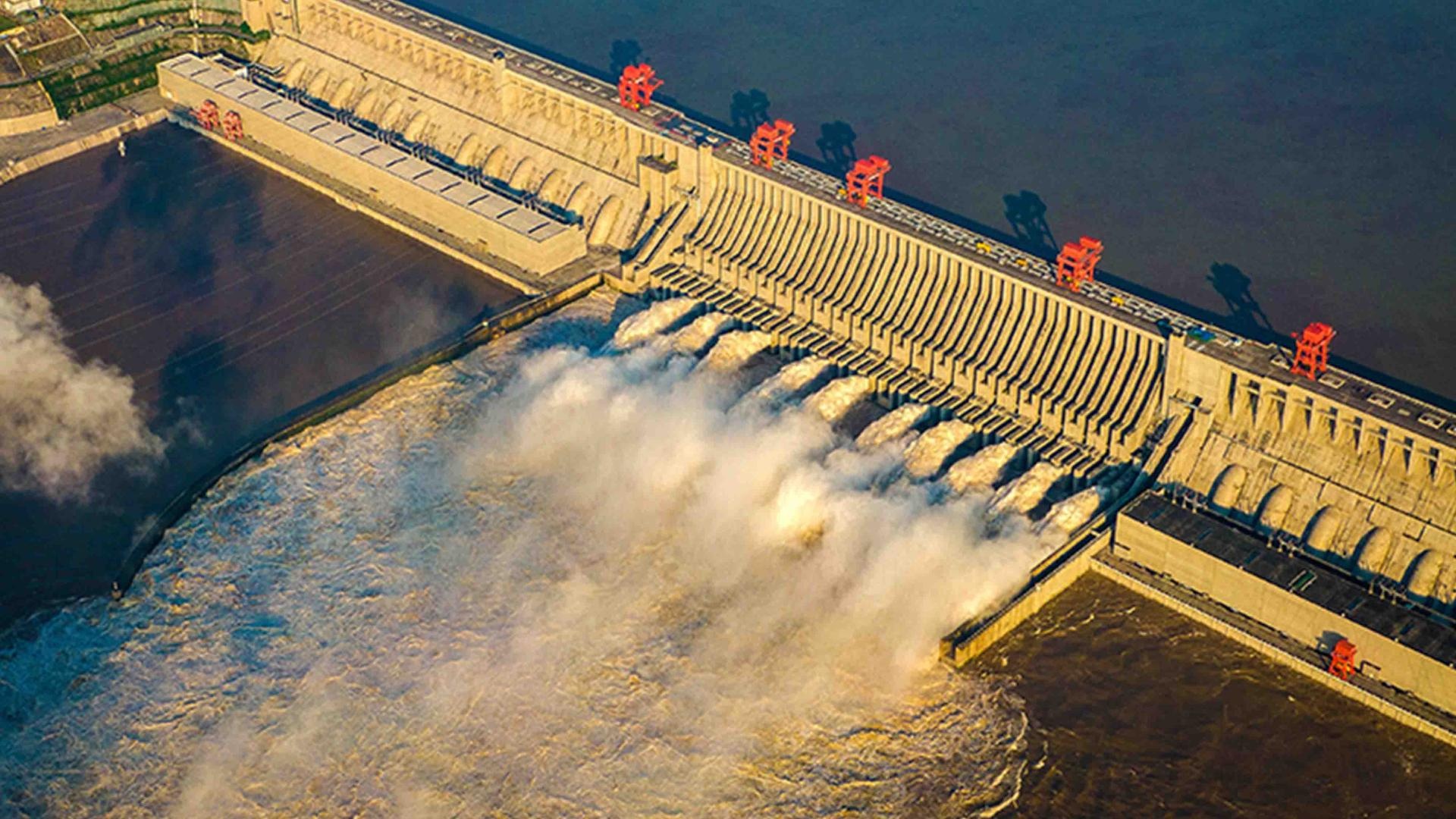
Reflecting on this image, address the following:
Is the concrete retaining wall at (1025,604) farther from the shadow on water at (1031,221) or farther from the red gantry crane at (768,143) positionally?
the red gantry crane at (768,143)

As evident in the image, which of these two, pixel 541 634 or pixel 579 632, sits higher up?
pixel 579 632

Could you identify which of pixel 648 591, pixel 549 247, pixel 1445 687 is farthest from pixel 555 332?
pixel 1445 687

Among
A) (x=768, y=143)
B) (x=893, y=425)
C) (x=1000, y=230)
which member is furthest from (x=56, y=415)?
(x=1000, y=230)

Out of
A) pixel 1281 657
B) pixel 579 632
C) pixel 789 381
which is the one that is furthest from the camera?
pixel 789 381

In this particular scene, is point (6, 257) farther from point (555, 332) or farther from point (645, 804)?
point (645, 804)

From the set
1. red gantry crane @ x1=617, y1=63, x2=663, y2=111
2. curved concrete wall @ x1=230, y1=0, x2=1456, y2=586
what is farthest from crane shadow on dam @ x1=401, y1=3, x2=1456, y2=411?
red gantry crane @ x1=617, y1=63, x2=663, y2=111

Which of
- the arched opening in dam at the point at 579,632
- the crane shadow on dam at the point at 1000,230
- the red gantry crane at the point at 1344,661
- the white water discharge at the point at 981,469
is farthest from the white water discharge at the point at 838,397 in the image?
the red gantry crane at the point at 1344,661

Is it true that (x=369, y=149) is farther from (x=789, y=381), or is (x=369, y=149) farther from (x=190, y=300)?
(x=789, y=381)

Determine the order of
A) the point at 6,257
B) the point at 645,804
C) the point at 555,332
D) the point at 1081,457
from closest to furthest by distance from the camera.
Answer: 1. the point at 645,804
2. the point at 1081,457
3. the point at 555,332
4. the point at 6,257
